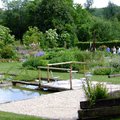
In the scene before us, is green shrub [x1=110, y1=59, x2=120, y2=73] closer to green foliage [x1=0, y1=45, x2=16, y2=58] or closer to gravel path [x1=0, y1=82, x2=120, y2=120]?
gravel path [x1=0, y1=82, x2=120, y2=120]

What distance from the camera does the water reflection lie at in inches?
604

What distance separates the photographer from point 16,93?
54.7 ft

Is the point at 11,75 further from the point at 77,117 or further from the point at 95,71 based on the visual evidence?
the point at 77,117

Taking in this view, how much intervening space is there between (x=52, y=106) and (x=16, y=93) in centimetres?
495

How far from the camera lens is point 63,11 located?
56781 millimetres

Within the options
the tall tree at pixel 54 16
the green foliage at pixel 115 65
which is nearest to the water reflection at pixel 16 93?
the green foliage at pixel 115 65

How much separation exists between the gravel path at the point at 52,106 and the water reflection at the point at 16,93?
6.02 ft

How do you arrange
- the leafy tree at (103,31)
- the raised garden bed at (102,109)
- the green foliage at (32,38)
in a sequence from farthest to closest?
the leafy tree at (103,31), the green foliage at (32,38), the raised garden bed at (102,109)

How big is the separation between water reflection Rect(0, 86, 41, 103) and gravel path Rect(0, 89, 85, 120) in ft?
6.02

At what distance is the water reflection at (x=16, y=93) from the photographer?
1535 cm

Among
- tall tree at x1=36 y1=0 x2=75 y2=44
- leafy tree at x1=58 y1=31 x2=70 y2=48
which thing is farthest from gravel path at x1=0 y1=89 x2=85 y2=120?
tall tree at x1=36 y1=0 x2=75 y2=44

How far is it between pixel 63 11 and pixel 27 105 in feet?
148

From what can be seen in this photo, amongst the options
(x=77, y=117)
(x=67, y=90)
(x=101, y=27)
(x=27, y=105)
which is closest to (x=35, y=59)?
(x=67, y=90)

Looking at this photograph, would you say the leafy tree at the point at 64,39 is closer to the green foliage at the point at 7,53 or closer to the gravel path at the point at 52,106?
the green foliage at the point at 7,53
